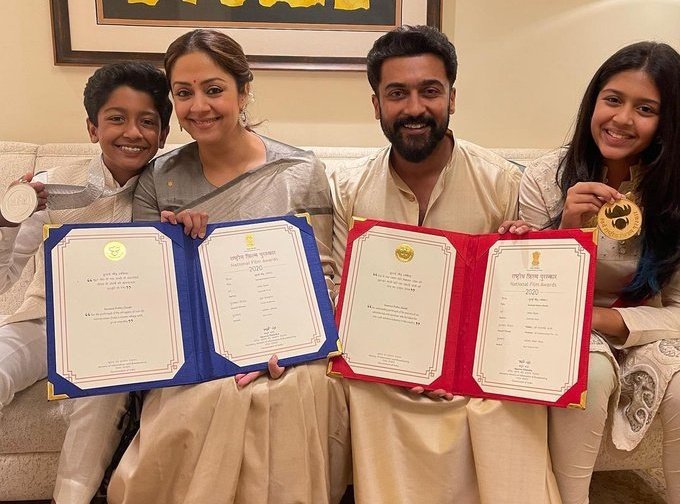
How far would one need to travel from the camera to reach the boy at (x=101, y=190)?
137 cm

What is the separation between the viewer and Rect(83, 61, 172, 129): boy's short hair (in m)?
1.46

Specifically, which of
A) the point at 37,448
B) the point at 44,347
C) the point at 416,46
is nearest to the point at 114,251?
the point at 44,347

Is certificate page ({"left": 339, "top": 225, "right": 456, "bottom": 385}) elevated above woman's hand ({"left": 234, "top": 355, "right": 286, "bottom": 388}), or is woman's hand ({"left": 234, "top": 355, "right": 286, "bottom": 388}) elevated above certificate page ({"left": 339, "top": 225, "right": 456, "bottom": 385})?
certificate page ({"left": 339, "top": 225, "right": 456, "bottom": 385})

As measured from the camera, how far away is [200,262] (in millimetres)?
1291

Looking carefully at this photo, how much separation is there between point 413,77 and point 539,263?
56 centimetres

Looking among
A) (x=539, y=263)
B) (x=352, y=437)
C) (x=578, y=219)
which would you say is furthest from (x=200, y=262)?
(x=578, y=219)

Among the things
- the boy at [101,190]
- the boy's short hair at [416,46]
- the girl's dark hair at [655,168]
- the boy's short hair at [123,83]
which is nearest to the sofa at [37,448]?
the boy at [101,190]

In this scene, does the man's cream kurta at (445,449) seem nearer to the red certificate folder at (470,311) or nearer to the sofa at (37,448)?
the red certificate folder at (470,311)

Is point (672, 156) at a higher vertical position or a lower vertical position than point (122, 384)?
higher

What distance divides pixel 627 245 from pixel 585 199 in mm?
213

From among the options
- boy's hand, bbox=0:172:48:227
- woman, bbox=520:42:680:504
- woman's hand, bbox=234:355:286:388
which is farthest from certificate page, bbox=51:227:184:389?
woman, bbox=520:42:680:504

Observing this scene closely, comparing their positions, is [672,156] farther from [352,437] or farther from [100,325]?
→ [100,325]

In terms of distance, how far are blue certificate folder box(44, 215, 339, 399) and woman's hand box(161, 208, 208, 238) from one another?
0.05ft

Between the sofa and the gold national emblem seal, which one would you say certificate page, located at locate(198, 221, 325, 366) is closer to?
the gold national emblem seal
